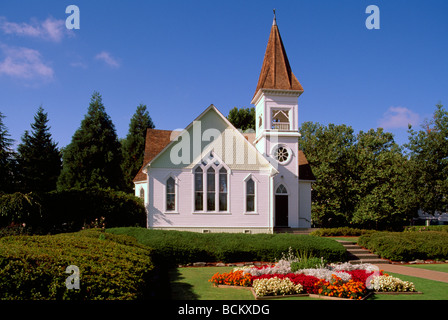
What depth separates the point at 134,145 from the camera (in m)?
47.2

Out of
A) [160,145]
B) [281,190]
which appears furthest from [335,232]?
[160,145]

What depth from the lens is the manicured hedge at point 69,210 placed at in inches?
784

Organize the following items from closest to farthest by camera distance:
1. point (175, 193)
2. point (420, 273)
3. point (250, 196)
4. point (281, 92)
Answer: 1. point (420, 273)
2. point (175, 193)
3. point (250, 196)
4. point (281, 92)

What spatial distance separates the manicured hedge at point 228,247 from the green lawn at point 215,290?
2273 mm

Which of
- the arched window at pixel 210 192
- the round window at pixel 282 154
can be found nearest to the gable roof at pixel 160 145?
the round window at pixel 282 154

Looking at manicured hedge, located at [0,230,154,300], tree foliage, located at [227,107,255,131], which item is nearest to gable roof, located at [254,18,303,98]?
manicured hedge, located at [0,230,154,300]

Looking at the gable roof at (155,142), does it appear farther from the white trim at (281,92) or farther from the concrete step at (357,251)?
the concrete step at (357,251)

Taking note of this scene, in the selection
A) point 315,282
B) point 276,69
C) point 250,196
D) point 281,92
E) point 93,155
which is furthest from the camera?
point 93,155

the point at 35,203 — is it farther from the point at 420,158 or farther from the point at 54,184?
the point at 420,158

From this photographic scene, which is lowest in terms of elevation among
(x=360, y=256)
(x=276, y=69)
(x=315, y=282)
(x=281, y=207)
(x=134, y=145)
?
(x=360, y=256)

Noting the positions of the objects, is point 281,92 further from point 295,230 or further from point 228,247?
point 228,247

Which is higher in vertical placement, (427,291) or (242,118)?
(242,118)
